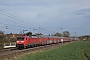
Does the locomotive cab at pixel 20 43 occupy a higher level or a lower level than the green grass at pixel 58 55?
higher

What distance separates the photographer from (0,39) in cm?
5572

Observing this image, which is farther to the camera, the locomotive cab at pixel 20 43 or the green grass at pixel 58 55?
the locomotive cab at pixel 20 43

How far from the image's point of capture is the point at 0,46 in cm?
5025

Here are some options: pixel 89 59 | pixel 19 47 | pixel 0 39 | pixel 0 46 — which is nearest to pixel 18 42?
pixel 19 47

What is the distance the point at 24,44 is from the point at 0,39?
11661 mm

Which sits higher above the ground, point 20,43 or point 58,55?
point 20,43

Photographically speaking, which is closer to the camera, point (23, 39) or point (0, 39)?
point (23, 39)

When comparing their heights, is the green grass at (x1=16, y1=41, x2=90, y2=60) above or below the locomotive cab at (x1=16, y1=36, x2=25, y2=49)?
below

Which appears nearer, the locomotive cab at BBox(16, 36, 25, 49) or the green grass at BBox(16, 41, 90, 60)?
the green grass at BBox(16, 41, 90, 60)

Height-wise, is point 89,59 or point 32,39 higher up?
point 32,39

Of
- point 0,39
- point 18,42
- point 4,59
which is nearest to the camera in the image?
point 4,59

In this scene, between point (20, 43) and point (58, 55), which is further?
point (20, 43)

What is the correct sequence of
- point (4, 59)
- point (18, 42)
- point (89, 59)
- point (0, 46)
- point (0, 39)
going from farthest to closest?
point (0, 39)
point (0, 46)
point (18, 42)
point (89, 59)
point (4, 59)

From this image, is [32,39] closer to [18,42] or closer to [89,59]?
[18,42]
